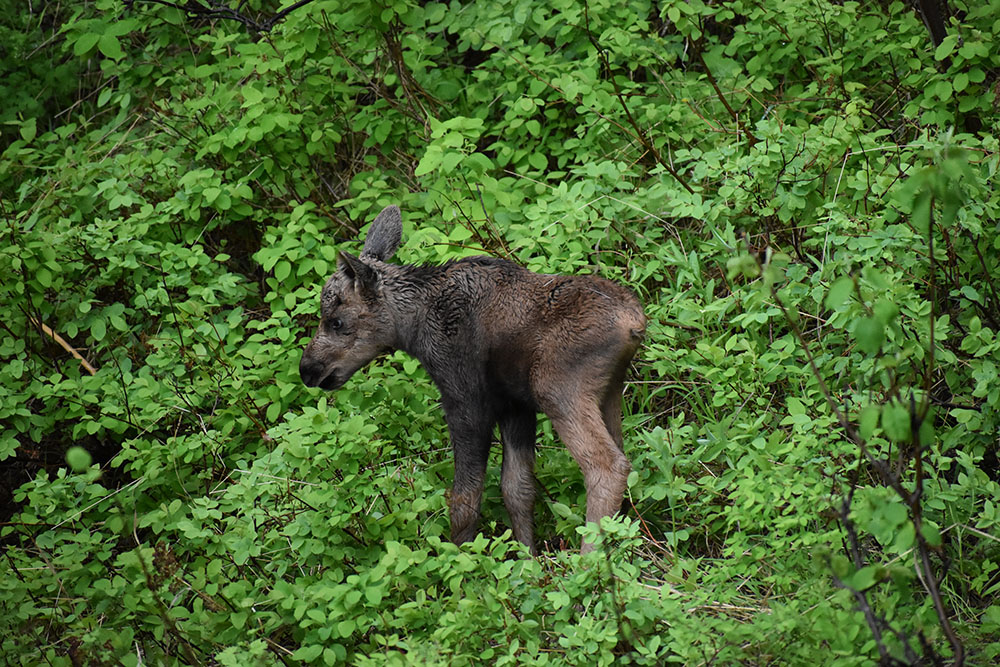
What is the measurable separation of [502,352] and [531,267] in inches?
43.4

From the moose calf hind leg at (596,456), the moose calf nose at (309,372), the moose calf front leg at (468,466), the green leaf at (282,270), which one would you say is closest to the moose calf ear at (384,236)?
the moose calf nose at (309,372)

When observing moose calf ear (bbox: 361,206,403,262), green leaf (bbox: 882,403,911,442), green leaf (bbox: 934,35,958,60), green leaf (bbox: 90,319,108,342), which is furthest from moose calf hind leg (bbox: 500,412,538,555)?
green leaf (bbox: 934,35,958,60)

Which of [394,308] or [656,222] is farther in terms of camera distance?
[656,222]

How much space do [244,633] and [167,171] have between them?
4.31m

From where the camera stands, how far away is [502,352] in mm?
5645

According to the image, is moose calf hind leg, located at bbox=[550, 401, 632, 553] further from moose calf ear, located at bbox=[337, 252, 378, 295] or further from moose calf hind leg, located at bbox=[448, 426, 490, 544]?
moose calf ear, located at bbox=[337, 252, 378, 295]

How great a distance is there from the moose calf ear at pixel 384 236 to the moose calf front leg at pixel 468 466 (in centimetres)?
124

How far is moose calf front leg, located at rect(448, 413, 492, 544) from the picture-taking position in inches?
225

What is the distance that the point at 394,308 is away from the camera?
6.08 metres

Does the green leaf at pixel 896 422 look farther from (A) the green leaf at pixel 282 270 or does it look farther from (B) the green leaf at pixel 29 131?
(B) the green leaf at pixel 29 131

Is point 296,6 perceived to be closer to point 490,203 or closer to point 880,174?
point 490,203

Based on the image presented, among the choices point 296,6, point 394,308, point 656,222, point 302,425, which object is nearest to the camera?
point 302,425

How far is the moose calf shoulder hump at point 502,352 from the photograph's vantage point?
5395 millimetres

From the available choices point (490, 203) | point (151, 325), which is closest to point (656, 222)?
point (490, 203)
